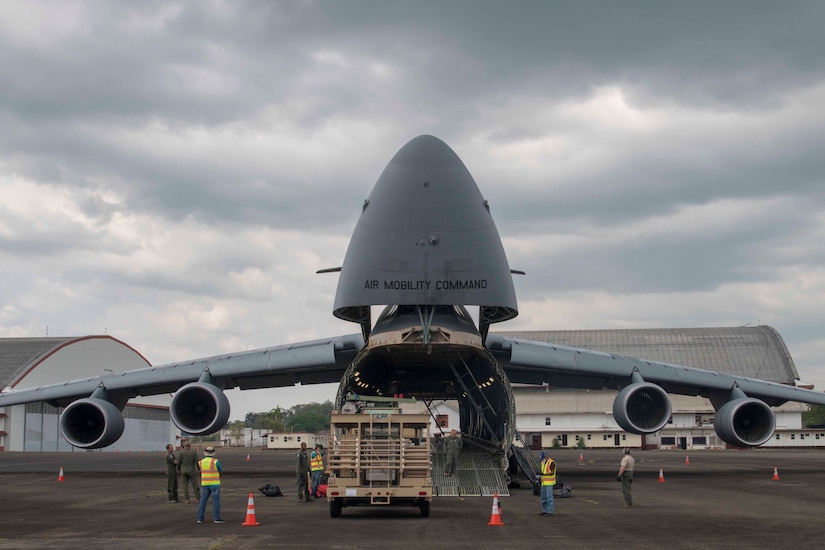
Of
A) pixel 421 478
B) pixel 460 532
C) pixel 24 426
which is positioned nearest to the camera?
pixel 460 532

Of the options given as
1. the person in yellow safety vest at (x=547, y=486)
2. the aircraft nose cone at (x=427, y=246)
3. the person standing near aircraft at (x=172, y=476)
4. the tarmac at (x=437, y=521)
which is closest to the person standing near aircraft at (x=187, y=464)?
the person standing near aircraft at (x=172, y=476)

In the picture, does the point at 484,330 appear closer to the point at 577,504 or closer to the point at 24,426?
the point at 577,504

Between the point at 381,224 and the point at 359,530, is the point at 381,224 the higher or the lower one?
the higher one

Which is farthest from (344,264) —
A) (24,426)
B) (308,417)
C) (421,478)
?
(308,417)

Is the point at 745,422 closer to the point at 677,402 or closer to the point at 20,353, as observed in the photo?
the point at 677,402

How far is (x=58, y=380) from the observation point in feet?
255

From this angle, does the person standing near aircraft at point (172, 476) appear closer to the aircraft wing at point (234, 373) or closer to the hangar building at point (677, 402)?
the aircraft wing at point (234, 373)

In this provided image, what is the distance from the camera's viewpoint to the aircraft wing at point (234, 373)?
2536 cm

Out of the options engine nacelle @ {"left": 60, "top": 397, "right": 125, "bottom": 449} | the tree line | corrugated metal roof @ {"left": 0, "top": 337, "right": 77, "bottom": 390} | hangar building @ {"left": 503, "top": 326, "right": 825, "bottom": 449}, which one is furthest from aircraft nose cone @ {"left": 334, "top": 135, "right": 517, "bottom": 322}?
the tree line

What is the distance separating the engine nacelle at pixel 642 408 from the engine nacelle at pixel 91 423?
14.1 meters

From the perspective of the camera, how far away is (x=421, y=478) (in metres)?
16.4

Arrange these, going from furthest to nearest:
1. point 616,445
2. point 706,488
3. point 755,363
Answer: point 755,363 → point 616,445 → point 706,488

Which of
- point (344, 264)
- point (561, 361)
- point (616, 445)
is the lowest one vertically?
point (616, 445)

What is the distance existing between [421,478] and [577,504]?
460 centimetres
